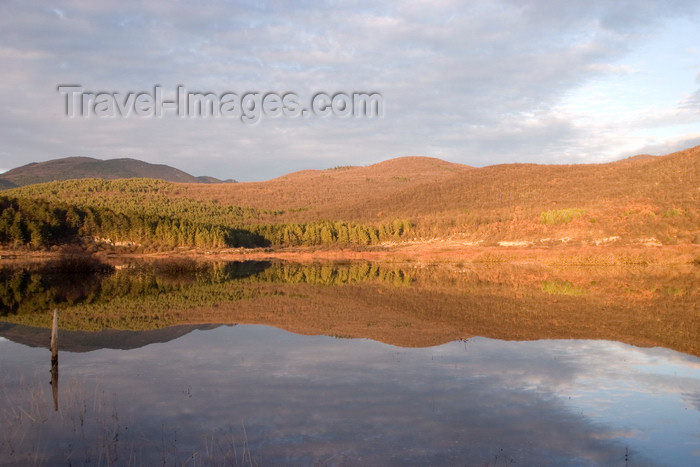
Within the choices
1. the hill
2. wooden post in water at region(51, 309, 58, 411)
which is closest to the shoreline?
the hill

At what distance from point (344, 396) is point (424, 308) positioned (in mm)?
12224

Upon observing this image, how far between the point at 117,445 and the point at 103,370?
5118 millimetres

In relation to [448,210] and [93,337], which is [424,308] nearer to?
[93,337]

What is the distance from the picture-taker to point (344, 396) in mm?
10492

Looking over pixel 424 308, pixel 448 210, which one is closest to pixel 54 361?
pixel 424 308

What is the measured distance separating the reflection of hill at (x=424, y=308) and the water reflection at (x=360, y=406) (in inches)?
99.7

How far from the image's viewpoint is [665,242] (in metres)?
53.5

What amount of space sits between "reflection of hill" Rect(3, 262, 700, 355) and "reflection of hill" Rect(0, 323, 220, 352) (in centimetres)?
84

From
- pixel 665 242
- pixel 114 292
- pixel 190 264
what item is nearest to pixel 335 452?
pixel 114 292

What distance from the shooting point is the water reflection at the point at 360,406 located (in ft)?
25.6

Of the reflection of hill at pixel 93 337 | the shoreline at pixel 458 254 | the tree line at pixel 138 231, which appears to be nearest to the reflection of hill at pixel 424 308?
the reflection of hill at pixel 93 337

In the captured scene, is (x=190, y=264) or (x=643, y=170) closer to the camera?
(x=190, y=264)

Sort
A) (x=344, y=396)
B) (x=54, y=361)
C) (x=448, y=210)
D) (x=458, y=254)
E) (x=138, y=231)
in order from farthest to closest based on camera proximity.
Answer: (x=448, y=210) < (x=138, y=231) < (x=458, y=254) < (x=54, y=361) < (x=344, y=396)

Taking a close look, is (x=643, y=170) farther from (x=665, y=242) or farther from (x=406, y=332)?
(x=406, y=332)
